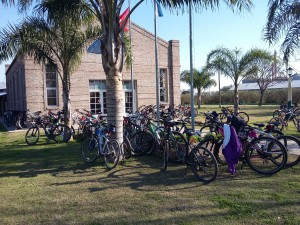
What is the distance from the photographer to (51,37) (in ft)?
35.1

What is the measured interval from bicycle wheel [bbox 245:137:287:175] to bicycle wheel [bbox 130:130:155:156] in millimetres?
2729

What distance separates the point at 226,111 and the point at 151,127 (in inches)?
284

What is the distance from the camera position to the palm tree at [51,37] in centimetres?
930

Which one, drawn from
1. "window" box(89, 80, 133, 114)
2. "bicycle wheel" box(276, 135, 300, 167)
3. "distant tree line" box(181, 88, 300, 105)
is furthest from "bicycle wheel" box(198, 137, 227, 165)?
"distant tree line" box(181, 88, 300, 105)

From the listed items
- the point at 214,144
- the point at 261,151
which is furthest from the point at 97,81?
the point at 261,151

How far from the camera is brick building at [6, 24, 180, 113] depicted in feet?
59.6

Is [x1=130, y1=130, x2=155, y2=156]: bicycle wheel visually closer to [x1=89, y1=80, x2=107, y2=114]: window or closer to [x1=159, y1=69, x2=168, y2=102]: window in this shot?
[x1=89, y1=80, x2=107, y2=114]: window

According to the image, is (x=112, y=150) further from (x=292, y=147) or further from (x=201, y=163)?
(x=292, y=147)

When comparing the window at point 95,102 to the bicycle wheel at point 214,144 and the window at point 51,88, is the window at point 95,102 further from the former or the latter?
the bicycle wheel at point 214,144

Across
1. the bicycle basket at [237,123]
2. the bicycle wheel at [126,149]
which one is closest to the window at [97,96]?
the bicycle wheel at [126,149]

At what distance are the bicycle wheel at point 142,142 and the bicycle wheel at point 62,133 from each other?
3.90m

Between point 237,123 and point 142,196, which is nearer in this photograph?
point 142,196

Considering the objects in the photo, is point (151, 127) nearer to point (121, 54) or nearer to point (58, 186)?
point (121, 54)

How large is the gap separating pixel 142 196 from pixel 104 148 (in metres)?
2.25
